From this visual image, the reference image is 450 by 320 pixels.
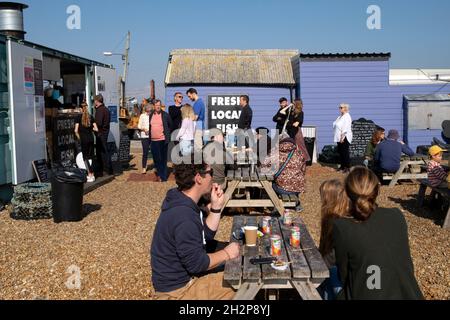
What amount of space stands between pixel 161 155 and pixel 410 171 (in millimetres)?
5379

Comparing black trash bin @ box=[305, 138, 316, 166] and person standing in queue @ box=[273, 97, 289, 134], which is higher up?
person standing in queue @ box=[273, 97, 289, 134]

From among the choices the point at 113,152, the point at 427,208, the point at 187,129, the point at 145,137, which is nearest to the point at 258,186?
the point at 427,208

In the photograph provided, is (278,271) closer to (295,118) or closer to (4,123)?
(4,123)

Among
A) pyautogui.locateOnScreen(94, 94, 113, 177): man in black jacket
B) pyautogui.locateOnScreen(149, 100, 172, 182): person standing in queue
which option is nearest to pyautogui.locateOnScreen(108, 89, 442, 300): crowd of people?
pyautogui.locateOnScreen(149, 100, 172, 182): person standing in queue

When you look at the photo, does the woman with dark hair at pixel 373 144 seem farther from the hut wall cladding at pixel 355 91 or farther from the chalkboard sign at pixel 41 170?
the chalkboard sign at pixel 41 170

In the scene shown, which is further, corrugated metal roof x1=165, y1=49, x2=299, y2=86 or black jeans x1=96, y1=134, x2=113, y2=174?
corrugated metal roof x1=165, y1=49, x2=299, y2=86

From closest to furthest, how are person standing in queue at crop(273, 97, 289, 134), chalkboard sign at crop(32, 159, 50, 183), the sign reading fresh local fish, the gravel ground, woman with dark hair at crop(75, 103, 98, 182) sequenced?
the gravel ground, chalkboard sign at crop(32, 159, 50, 183), woman with dark hair at crop(75, 103, 98, 182), person standing in queue at crop(273, 97, 289, 134), the sign reading fresh local fish

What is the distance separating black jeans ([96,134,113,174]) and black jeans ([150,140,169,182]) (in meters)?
1.11

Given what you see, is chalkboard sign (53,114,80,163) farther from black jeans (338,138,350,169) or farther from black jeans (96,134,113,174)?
black jeans (338,138,350,169)

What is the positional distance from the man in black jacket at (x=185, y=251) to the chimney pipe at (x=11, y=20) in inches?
327

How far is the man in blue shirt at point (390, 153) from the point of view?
1055 centimetres

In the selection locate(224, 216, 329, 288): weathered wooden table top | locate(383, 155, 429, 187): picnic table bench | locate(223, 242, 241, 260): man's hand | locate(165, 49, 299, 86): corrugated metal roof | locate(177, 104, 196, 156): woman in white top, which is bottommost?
locate(383, 155, 429, 187): picnic table bench

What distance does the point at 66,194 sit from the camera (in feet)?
24.9

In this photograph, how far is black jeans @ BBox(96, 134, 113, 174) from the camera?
1171cm
